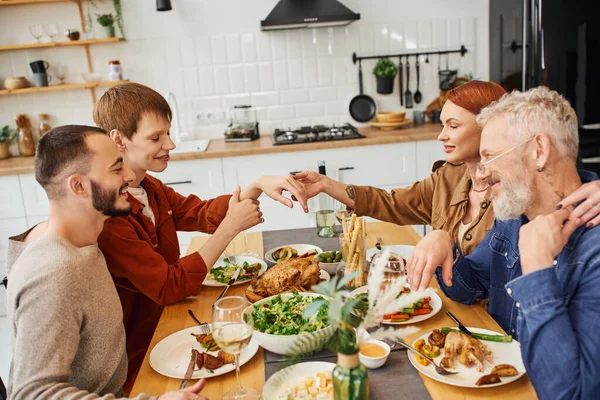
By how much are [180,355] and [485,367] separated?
28.6 inches

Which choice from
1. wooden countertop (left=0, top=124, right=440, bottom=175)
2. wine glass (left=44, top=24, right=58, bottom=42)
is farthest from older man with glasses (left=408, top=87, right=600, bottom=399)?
wine glass (left=44, top=24, right=58, bottom=42)

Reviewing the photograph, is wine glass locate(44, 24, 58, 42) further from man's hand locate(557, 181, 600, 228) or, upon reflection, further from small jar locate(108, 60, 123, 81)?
man's hand locate(557, 181, 600, 228)

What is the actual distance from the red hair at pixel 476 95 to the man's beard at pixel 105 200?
1209 mm

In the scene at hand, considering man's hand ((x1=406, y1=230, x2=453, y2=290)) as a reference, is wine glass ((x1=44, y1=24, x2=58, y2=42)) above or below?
above

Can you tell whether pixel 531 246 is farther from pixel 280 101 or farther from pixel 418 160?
pixel 280 101

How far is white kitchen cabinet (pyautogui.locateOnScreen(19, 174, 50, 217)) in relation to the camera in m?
3.59

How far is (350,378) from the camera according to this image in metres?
0.96

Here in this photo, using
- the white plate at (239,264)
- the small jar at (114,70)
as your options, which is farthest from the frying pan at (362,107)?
the white plate at (239,264)

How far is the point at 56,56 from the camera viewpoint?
4062mm

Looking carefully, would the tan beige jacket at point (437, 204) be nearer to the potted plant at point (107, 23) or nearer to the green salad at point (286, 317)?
the green salad at point (286, 317)

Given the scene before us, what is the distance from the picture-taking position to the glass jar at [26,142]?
13.0ft

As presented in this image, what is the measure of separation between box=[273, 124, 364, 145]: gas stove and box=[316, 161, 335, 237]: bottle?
1499 mm

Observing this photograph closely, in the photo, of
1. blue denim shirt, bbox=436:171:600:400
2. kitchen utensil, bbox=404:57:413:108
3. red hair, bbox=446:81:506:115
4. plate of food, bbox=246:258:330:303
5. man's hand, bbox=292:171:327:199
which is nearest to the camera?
blue denim shirt, bbox=436:171:600:400

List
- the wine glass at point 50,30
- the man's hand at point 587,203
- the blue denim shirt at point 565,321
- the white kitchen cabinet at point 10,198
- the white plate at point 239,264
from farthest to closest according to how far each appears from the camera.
→ 1. the wine glass at point 50,30
2. the white kitchen cabinet at point 10,198
3. the white plate at point 239,264
4. the man's hand at point 587,203
5. the blue denim shirt at point 565,321
